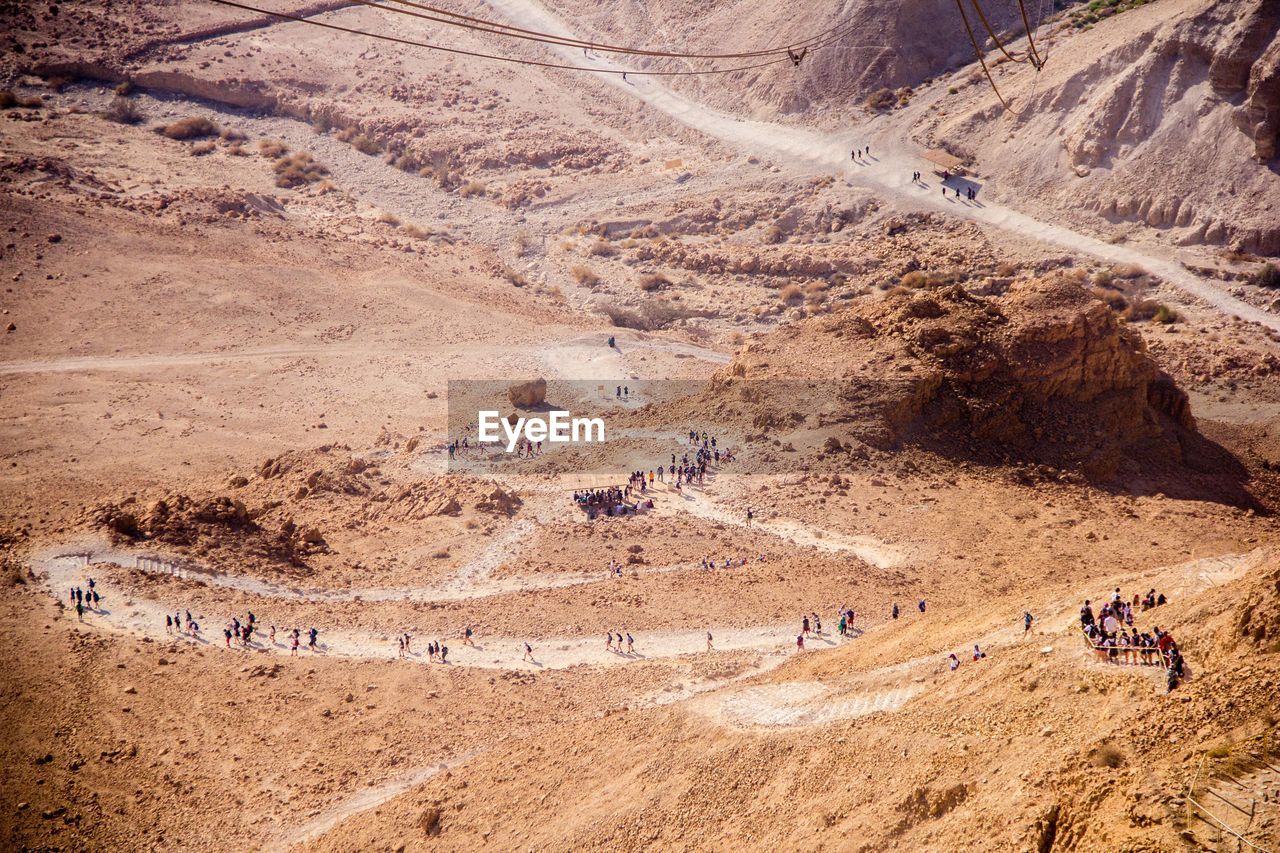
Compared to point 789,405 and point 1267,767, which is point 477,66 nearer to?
point 789,405

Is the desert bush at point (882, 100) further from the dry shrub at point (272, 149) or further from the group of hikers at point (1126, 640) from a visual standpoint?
the group of hikers at point (1126, 640)

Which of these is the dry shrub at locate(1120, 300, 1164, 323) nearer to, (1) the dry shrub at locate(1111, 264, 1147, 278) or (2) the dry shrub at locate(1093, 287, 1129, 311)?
(2) the dry shrub at locate(1093, 287, 1129, 311)

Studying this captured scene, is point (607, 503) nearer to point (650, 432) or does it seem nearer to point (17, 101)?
point (650, 432)

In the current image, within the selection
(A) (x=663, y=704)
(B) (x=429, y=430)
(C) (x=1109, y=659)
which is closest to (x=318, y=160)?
(B) (x=429, y=430)

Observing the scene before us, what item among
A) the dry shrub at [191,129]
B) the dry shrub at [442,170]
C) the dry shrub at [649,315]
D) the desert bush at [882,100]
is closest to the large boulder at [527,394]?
the dry shrub at [649,315]

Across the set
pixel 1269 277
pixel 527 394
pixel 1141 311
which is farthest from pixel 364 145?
pixel 1269 277

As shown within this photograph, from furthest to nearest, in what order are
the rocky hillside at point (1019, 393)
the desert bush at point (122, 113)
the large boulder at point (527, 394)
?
the desert bush at point (122, 113), the large boulder at point (527, 394), the rocky hillside at point (1019, 393)

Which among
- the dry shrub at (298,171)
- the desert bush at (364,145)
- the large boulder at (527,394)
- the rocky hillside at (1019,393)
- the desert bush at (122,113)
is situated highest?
the desert bush at (122,113)
